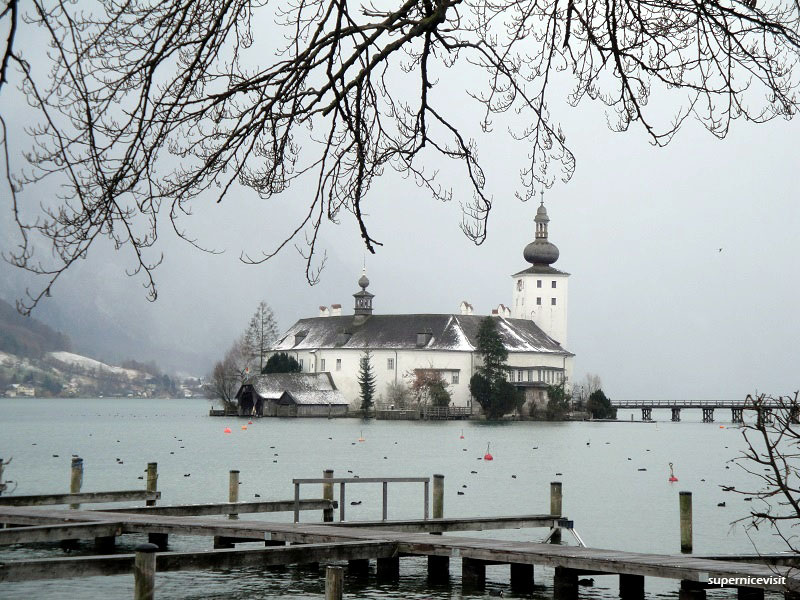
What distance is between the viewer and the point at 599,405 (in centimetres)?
11725

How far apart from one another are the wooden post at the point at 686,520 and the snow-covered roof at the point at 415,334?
89410mm

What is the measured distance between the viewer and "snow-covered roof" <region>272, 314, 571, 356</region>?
11275 centimetres

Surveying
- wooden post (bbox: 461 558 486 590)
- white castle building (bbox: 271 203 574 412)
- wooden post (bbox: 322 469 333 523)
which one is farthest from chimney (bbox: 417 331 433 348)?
wooden post (bbox: 461 558 486 590)

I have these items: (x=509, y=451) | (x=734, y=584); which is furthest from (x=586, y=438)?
(x=734, y=584)

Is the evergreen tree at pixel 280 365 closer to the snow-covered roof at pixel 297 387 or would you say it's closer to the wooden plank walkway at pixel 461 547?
the snow-covered roof at pixel 297 387

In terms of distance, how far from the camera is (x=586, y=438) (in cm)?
8350

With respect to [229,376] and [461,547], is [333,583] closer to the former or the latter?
[461,547]

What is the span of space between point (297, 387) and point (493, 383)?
18.9 metres

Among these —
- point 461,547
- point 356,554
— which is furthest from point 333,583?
point 461,547

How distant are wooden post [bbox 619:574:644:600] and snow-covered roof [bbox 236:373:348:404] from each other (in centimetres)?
9503

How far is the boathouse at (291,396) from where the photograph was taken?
361 feet

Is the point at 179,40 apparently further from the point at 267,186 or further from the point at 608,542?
the point at 608,542

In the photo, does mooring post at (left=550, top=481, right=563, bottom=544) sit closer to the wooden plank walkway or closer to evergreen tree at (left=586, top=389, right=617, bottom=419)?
the wooden plank walkway

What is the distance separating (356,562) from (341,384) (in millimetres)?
95708
